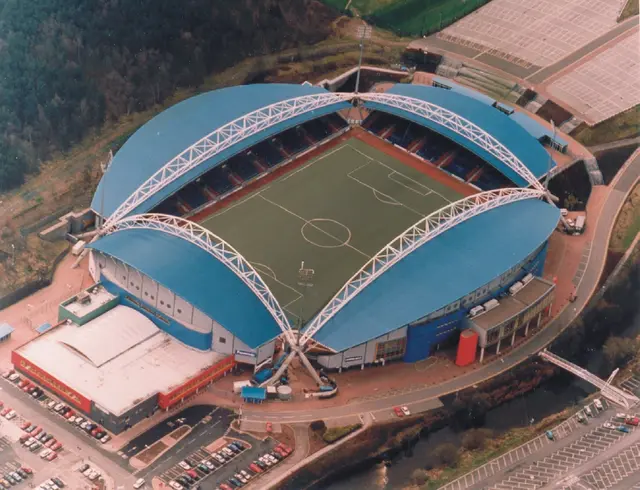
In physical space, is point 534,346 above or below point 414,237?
below

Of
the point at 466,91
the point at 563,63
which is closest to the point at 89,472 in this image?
the point at 466,91

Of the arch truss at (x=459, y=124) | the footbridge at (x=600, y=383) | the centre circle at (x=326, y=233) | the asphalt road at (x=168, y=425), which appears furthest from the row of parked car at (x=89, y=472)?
the arch truss at (x=459, y=124)

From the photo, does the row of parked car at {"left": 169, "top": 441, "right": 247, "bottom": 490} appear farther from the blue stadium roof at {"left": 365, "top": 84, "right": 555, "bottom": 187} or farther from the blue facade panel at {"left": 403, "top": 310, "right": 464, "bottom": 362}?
the blue stadium roof at {"left": 365, "top": 84, "right": 555, "bottom": 187}

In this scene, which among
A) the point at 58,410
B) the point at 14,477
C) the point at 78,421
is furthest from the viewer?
the point at 58,410

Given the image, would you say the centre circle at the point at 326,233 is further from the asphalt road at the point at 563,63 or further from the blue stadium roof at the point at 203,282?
the asphalt road at the point at 563,63

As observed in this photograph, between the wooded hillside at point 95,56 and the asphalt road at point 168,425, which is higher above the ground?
the wooded hillside at point 95,56

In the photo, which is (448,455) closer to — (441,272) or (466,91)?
(441,272)
